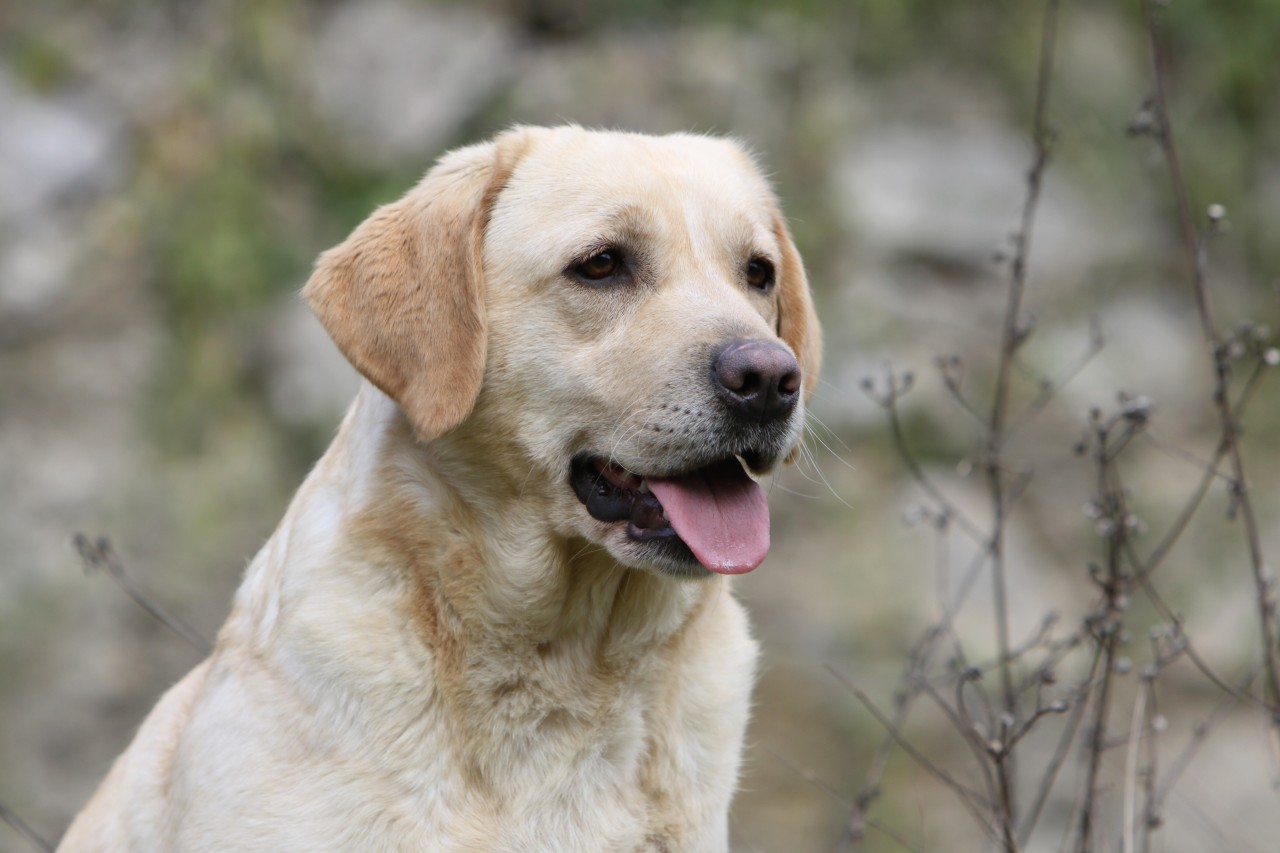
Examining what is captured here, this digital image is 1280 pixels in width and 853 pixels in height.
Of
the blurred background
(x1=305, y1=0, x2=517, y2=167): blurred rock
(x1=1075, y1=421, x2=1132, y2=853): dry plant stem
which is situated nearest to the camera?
(x1=1075, y1=421, x2=1132, y2=853): dry plant stem

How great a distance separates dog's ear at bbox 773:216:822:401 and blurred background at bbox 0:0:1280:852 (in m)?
4.07

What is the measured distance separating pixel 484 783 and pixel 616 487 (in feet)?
2.37

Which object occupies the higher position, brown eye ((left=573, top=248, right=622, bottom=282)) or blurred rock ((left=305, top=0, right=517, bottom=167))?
brown eye ((left=573, top=248, right=622, bottom=282))

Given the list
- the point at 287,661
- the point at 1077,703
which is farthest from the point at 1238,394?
the point at 287,661

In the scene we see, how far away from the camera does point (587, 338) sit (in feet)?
10.5

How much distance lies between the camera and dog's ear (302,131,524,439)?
308 cm

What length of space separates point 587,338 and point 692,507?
47 cm

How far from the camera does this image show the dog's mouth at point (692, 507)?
3000 mm

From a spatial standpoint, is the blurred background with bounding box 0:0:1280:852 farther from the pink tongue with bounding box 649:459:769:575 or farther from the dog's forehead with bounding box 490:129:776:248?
the pink tongue with bounding box 649:459:769:575

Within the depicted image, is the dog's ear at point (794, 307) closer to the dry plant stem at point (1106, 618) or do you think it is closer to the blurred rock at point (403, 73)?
the dry plant stem at point (1106, 618)

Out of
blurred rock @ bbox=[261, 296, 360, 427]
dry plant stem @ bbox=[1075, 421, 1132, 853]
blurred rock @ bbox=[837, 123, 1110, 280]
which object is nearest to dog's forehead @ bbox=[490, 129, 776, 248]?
dry plant stem @ bbox=[1075, 421, 1132, 853]

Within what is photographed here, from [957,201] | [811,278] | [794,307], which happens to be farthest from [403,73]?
[794,307]

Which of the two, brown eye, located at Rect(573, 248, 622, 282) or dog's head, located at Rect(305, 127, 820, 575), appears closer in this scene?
dog's head, located at Rect(305, 127, 820, 575)

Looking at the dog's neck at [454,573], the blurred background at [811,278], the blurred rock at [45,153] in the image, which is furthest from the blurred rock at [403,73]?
the dog's neck at [454,573]
